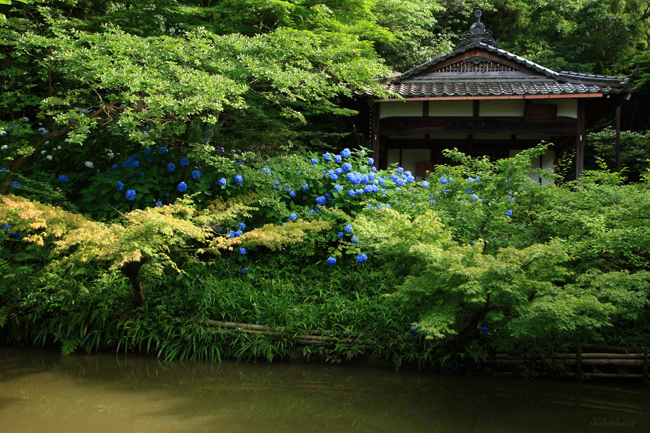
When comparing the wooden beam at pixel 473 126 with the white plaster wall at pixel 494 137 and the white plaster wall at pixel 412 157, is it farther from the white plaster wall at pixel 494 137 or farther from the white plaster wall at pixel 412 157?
the white plaster wall at pixel 412 157

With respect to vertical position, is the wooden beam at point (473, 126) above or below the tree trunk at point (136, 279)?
above

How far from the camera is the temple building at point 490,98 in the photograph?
9.53 meters

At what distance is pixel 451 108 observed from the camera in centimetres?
1021

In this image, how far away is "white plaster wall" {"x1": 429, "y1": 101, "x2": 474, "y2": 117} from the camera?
33.4 ft

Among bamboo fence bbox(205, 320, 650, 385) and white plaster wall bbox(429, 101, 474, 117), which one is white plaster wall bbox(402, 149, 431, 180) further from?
bamboo fence bbox(205, 320, 650, 385)

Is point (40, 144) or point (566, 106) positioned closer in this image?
point (40, 144)

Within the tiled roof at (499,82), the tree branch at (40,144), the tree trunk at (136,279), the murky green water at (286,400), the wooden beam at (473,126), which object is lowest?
the murky green water at (286,400)

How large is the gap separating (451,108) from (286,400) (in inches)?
296

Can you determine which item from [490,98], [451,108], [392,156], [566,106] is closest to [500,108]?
[490,98]

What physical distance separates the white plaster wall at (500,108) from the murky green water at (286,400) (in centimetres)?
652

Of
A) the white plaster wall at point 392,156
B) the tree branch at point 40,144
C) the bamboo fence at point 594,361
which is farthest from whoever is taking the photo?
the white plaster wall at point 392,156

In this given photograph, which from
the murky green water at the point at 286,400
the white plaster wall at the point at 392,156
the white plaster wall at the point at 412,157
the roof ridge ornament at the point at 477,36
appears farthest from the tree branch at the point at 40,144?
the roof ridge ornament at the point at 477,36

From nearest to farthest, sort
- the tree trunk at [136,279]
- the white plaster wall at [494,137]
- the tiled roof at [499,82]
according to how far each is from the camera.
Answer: the tree trunk at [136,279] < the tiled roof at [499,82] < the white plaster wall at [494,137]

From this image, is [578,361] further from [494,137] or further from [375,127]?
[494,137]
